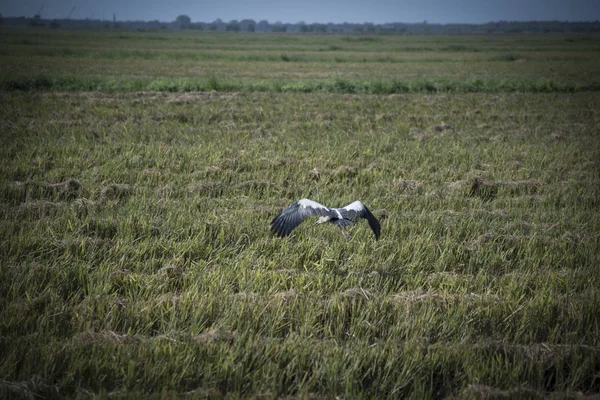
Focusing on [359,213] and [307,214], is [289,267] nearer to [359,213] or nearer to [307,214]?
[307,214]

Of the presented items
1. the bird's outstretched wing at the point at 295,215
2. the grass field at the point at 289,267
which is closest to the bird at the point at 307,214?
the bird's outstretched wing at the point at 295,215

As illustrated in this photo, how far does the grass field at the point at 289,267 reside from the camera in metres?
2.62

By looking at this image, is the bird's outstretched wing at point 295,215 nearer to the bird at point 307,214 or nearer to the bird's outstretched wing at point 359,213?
the bird at point 307,214

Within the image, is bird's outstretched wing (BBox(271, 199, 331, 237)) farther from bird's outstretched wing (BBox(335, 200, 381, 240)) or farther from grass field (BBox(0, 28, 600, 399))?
grass field (BBox(0, 28, 600, 399))

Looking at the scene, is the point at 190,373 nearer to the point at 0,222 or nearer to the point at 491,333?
the point at 491,333

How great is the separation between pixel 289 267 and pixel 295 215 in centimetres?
52

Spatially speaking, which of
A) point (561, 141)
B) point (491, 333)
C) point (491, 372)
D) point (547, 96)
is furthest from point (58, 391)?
point (547, 96)

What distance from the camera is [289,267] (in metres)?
4.04

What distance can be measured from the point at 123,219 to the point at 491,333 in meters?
3.51

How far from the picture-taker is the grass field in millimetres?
2617

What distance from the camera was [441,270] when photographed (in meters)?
4.10

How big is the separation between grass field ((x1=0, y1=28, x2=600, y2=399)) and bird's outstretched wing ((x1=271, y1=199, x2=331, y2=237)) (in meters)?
0.39

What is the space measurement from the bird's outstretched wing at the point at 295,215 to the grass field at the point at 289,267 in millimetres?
389

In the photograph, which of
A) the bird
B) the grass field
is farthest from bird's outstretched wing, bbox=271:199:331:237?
the grass field
